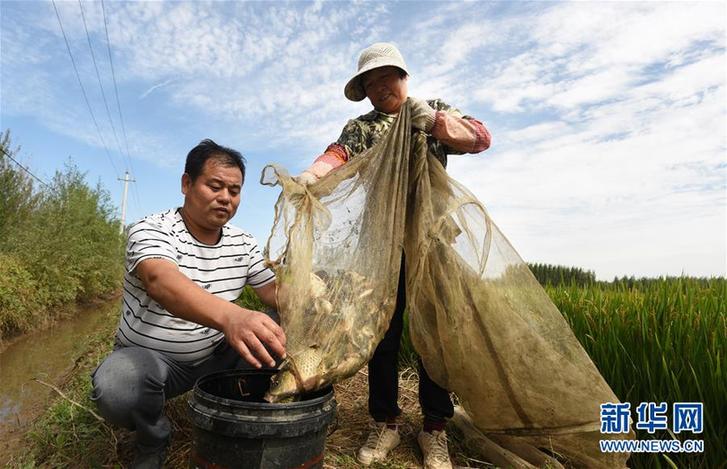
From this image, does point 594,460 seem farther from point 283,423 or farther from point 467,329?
point 283,423

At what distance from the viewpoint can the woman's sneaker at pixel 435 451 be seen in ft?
6.95

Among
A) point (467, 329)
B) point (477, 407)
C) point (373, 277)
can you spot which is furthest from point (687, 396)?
point (373, 277)

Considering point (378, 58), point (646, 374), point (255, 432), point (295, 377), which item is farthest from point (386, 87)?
point (646, 374)

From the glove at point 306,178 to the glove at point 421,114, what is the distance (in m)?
0.48

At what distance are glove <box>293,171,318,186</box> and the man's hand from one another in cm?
73

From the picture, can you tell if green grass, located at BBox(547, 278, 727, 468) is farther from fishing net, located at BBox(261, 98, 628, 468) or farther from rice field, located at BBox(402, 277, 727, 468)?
fishing net, located at BBox(261, 98, 628, 468)

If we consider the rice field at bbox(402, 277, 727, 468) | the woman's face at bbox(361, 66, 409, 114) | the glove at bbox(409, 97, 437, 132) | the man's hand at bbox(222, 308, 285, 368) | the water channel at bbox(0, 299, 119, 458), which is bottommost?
the water channel at bbox(0, 299, 119, 458)

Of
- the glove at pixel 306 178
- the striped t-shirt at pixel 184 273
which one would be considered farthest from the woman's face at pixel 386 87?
the striped t-shirt at pixel 184 273

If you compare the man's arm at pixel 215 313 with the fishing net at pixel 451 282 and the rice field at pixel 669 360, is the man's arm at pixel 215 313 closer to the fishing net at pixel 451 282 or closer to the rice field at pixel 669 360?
the fishing net at pixel 451 282

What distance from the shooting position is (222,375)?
1746 mm

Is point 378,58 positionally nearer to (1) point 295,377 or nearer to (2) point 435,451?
(1) point 295,377

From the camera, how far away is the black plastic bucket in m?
1.32

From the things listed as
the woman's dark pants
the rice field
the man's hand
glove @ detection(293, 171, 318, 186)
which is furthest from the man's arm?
the rice field

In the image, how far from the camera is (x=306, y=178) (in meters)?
1.96
